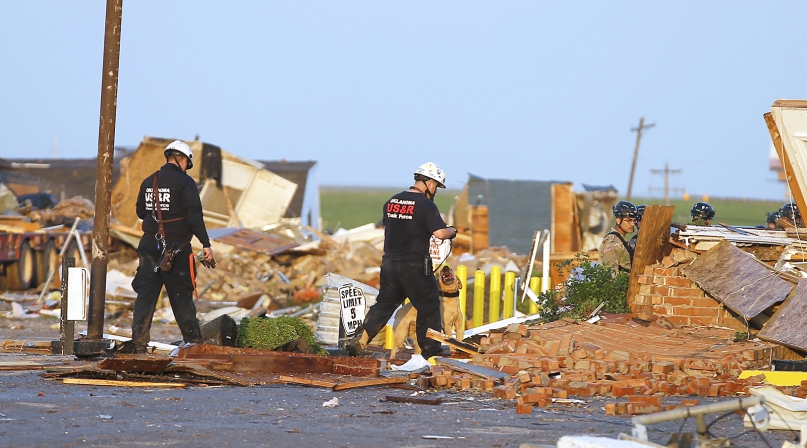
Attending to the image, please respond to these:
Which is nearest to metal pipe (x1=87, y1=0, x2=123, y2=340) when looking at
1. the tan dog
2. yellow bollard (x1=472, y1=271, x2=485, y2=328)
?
the tan dog

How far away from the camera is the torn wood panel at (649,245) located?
11.0 m

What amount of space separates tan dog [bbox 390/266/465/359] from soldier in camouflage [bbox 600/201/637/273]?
1866 millimetres

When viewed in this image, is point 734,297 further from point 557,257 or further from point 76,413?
point 557,257

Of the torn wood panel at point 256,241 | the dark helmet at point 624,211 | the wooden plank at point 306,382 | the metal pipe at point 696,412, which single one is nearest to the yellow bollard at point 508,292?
the dark helmet at point 624,211

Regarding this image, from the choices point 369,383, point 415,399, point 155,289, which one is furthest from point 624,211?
point 415,399

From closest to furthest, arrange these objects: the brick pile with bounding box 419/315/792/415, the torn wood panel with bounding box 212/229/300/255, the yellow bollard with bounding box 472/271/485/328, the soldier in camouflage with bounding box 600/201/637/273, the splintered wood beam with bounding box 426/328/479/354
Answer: the brick pile with bounding box 419/315/792/415
the splintered wood beam with bounding box 426/328/479/354
the soldier in camouflage with bounding box 600/201/637/273
the yellow bollard with bounding box 472/271/485/328
the torn wood panel with bounding box 212/229/300/255

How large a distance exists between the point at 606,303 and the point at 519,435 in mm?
5291

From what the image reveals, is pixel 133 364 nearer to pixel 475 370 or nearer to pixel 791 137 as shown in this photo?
pixel 475 370

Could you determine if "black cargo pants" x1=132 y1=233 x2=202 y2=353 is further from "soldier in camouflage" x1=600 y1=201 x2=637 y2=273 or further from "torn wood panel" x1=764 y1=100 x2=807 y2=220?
"torn wood panel" x1=764 y1=100 x2=807 y2=220

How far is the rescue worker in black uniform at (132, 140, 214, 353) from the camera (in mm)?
10383

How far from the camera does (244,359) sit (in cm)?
951

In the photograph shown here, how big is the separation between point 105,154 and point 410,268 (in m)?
3.56

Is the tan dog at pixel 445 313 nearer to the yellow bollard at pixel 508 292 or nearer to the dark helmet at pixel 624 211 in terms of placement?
the dark helmet at pixel 624 211

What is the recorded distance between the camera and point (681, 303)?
36.6 feet
